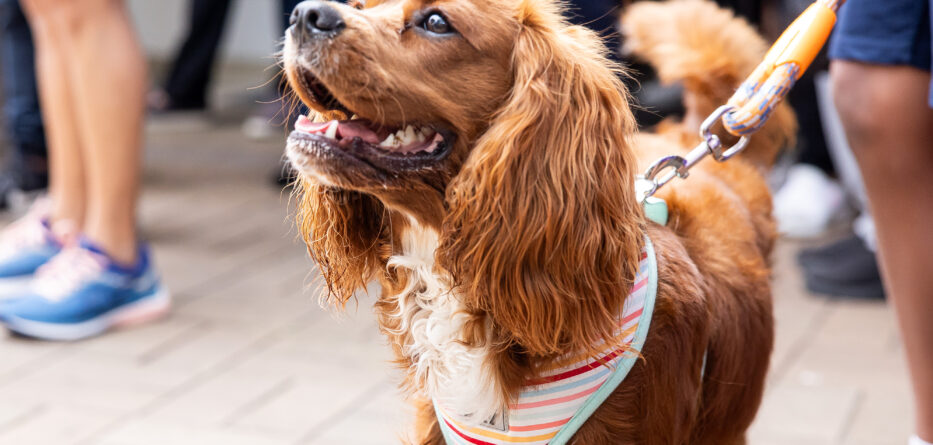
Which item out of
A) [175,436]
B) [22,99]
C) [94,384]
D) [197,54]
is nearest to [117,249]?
[94,384]

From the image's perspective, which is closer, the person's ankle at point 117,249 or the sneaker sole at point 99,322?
the sneaker sole at point 99,322

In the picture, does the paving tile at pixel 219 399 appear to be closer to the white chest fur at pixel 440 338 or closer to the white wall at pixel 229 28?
the white chest fur at pixel 440 338

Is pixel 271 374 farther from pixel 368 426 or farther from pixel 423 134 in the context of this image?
pixel 423 134

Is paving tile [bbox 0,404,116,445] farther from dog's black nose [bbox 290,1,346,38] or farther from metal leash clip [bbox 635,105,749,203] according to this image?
metal leash clip [bbox 635,105,749,203]

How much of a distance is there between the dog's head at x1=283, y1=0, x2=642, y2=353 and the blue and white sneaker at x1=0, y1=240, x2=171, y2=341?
2.21 meters

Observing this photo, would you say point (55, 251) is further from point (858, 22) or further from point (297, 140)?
point (858, 22)

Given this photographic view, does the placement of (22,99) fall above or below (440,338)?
below

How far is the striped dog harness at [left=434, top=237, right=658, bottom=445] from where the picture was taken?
1813 millimetres

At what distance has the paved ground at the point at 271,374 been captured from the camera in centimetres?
304

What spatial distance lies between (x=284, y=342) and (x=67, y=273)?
0.86 meters

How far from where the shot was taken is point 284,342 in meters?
3.70

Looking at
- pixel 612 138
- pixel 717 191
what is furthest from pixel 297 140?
pixel 717 191

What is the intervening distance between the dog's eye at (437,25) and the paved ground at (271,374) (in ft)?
4.12

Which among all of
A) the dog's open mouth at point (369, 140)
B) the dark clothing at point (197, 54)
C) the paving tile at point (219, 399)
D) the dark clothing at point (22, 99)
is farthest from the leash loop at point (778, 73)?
the dark clothing at point (197, 54)
